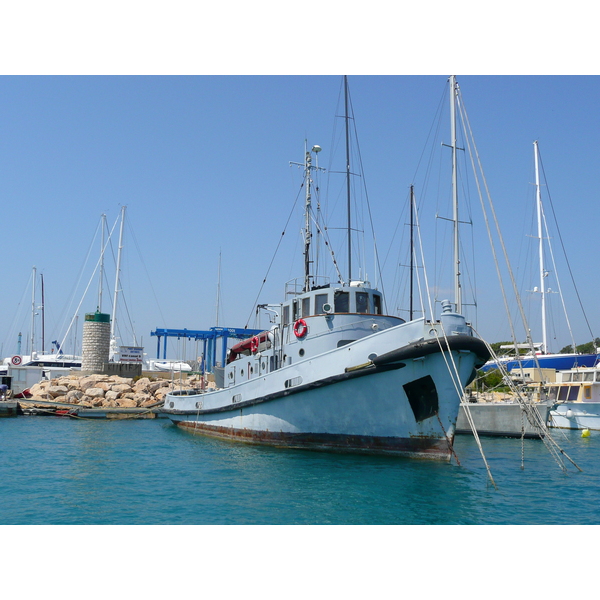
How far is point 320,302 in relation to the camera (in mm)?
17438

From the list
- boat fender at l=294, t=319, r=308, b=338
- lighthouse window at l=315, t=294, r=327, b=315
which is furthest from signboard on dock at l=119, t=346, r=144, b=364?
lighthouse window at l=315, t=294, r=327, b=315

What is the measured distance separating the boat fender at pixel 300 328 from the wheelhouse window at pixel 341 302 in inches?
44.7

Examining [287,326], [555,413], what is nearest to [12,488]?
[287,326]

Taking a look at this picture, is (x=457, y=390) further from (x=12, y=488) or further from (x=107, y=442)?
(x=107, y=442)

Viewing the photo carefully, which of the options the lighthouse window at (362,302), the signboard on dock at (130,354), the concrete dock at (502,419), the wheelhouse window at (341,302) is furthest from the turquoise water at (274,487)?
the signboard on dock at (130,354)

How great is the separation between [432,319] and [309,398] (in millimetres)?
4323

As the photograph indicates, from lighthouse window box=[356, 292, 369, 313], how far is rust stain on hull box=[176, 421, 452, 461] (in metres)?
4.08

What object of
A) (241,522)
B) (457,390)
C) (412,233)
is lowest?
(241,522)

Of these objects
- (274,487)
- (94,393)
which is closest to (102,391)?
(94,393)

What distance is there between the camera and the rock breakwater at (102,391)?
3341cm

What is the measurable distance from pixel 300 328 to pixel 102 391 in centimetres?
2196

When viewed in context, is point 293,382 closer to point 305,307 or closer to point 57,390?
point 305,307

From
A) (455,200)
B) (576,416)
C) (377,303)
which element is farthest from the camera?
(576,416)

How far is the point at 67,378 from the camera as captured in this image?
36969mm
